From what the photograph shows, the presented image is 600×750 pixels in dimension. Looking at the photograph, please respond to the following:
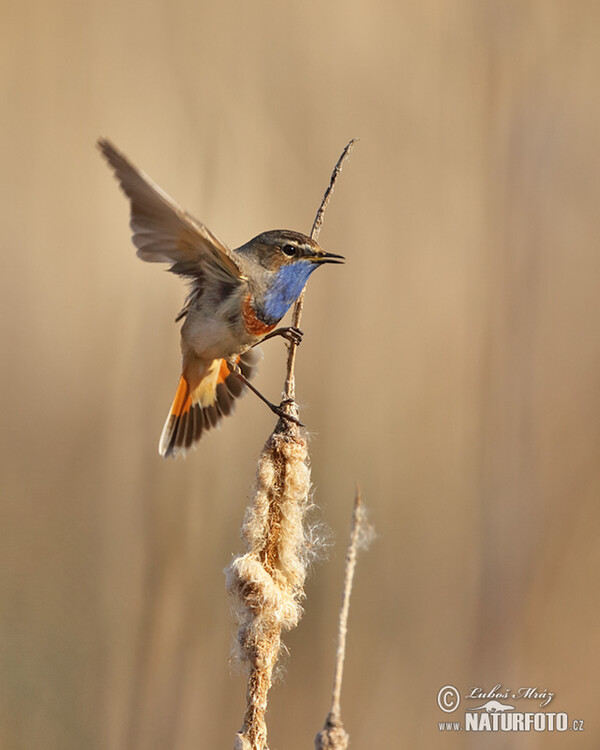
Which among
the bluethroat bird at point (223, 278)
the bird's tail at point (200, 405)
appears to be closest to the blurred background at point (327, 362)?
the bird's tail at point (200, 405)

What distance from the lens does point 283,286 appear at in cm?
278

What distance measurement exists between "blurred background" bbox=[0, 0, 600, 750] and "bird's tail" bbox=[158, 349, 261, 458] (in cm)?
19

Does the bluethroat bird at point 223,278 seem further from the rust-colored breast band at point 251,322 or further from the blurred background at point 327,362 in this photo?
the blurred background at point 327,362

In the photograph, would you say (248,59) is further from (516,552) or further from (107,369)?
(516,552)

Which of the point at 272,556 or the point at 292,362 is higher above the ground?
the point at 292,362

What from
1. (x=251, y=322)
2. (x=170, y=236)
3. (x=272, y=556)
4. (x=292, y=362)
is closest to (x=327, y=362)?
(x=251, y=322)

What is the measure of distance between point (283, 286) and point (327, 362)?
1.03 m

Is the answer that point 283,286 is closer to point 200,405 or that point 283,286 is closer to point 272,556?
point 200,405

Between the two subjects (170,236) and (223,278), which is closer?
(170,236)

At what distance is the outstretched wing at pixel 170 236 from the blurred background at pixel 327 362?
0.60 m

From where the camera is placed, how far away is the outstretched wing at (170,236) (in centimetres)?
229

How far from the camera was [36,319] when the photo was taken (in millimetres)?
4520

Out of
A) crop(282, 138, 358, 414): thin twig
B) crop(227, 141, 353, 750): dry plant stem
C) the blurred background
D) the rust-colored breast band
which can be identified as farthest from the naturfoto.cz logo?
the rust-colored breast band

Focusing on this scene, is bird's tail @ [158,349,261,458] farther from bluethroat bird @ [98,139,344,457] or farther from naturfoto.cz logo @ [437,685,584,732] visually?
naturfoto.cz logo @ [437,685,584,732]
